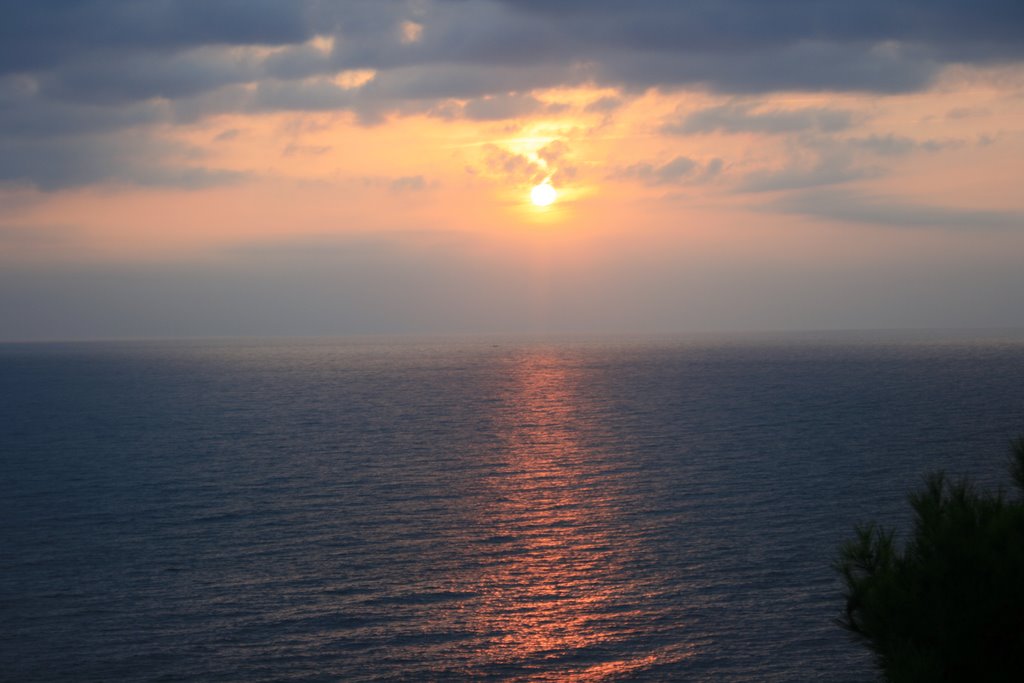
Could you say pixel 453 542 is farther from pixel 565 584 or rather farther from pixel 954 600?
pixel 954 600

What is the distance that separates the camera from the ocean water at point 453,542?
32.6 m

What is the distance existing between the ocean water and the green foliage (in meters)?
16.3

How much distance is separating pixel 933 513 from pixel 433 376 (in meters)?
182

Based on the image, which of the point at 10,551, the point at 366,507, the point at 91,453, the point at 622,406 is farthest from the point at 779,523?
the point at 622,406

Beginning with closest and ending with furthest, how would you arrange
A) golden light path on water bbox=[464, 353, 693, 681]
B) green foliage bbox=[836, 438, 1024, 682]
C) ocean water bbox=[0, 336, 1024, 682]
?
green foliage bbox=[836, 438, 1024, 682], golden light path on water bbox=[464, 353, 693, 681], ocean water bbox=[0, 336, 1024, 682]

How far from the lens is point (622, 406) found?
4628 inches

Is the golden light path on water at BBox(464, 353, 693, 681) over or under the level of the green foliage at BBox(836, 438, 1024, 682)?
under

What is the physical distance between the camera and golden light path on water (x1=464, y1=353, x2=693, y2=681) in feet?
106

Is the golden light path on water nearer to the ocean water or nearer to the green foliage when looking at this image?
the ocean water

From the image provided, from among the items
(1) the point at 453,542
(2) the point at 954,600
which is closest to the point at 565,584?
(1) the point at 453,542

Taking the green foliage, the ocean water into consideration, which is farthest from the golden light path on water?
the green foliage

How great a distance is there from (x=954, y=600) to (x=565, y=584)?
26.4 meters

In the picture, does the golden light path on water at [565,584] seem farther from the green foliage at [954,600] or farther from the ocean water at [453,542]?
the green foliage at [954,600]

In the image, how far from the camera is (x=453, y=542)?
46125 mm
